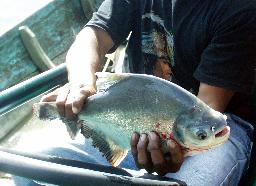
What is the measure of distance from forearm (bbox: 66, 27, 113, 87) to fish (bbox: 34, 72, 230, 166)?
446mm

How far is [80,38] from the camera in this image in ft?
9.78

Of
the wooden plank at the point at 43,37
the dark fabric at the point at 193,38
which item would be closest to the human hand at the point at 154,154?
the dark fabric at the point at 193,38

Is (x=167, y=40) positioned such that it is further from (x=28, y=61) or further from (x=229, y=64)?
(x=28, y=61)

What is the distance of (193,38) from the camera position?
2.50m

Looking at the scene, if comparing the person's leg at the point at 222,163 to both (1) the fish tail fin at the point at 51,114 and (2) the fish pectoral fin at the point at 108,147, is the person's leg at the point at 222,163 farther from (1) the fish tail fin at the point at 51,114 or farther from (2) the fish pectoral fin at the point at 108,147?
(1) the fish tail fin at the point at 51,114

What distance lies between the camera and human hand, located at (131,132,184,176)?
1.77 m

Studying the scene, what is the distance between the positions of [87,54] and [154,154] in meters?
1.16

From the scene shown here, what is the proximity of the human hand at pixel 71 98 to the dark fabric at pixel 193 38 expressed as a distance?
1.98 ft

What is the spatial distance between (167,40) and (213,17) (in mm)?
347

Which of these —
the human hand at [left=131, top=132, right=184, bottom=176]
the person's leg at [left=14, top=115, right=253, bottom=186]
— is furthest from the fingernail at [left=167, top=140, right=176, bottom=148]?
the person's leg at [left=14, top=115, right=253, bottom=186]

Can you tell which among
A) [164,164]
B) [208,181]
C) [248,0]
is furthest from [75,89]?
[248,0]

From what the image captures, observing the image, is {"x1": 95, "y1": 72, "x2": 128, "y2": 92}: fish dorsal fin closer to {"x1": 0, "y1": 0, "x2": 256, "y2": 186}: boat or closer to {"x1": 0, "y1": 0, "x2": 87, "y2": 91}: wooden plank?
{"x1": 0, "y1": 0, "x2": 256, "y2": 186}: boat

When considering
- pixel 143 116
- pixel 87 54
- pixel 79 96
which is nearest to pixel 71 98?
pixel 79 96

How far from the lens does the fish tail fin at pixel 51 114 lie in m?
2.12
